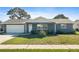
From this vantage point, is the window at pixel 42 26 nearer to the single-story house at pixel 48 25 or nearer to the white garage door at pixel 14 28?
the single-story house at pixel 48 25

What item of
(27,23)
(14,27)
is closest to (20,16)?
(14,27)

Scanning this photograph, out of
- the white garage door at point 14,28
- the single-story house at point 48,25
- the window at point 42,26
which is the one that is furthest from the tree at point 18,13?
the window at point 42,26

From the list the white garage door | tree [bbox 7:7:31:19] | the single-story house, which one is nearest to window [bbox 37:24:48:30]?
the single-story house

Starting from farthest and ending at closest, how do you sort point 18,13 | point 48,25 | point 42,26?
point 18,13
point 48,25
point 42,26

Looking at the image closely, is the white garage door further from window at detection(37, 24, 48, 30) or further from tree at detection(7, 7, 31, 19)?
tree at detection(7, 7, 31, 19)

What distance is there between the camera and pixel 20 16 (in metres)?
50.3

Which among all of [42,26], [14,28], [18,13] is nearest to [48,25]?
[42,26]

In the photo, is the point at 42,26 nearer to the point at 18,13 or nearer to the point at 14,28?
the point at 14,28

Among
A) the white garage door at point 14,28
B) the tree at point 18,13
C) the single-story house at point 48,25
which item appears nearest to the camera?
the single-story house at point 48,25
